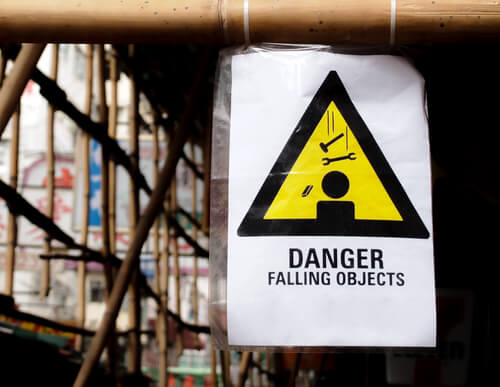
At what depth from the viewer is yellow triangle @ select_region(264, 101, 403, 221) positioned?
0.84 m

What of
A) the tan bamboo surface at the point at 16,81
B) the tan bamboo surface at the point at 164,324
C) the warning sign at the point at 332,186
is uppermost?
the tan bamboo surface at the point at 16,81

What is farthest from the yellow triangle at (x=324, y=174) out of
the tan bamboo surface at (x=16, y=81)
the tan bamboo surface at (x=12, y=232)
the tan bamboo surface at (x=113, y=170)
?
the tan bamboo surface at (x=113, y=170)

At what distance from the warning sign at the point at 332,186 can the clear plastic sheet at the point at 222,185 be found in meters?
0.06

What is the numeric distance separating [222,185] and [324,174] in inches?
7.3

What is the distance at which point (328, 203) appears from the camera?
840 mm

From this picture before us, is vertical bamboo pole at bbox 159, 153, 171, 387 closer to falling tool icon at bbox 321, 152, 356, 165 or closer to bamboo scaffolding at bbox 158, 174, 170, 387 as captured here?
bamboo scaffolding at bbox 158, 174, 170, 387

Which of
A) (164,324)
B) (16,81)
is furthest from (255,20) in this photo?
(164,324)

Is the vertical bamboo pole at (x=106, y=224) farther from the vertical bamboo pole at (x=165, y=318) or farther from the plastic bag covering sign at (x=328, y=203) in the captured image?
the plastic bag covering sign at (x=328, y=203)

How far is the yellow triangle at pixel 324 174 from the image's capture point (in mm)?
839

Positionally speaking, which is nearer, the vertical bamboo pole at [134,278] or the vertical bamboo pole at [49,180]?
the vertical bamboo pole at [49,180]

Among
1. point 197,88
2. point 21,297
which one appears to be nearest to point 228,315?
point 197,88

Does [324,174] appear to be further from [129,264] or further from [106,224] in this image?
[106,224]

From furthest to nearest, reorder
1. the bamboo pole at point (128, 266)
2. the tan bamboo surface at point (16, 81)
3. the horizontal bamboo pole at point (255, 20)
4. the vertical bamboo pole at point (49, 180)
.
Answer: the vertical bamboo pole at point (49, 180)
the bamboo pole at point (128, 266)
the tan bamboo surface at point (16, 81)
the horizontal bamboo pole at point (255, 20)

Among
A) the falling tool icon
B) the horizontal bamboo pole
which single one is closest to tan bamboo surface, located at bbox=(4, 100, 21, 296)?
the horizontal bamboo pole
